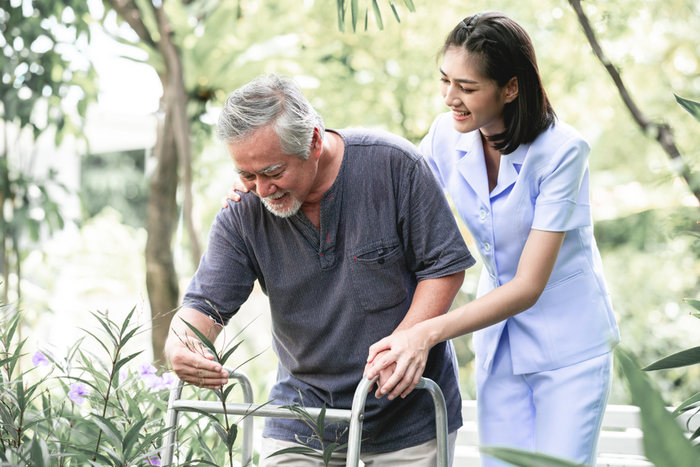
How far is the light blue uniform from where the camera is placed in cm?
150

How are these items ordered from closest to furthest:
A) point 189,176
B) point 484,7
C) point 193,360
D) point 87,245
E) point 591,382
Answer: point 193,360
point 591,382
point 189,176
point 484,7
point 87,245

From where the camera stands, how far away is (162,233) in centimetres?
317

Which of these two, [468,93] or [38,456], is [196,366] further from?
[468,93]

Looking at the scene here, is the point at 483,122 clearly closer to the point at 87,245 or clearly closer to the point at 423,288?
the point at 423,288

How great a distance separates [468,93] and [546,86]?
3.70 m

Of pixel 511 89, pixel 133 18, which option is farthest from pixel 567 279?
pixel 133 18

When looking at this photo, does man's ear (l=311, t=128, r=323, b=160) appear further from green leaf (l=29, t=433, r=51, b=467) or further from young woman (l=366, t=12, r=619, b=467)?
green leaf (l=29, t=433, r=51, b=467)

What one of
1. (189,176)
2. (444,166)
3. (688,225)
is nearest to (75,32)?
(189,176)

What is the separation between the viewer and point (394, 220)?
4.96 feet

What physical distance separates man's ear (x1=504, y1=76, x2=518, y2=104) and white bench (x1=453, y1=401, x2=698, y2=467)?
4.15 ft

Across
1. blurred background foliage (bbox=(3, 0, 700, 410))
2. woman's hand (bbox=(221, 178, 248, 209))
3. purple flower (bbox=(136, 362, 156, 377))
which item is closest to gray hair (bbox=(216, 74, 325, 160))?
woman's hand (bbox=(221, 178, 248, 209))

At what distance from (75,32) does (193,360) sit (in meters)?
2.67

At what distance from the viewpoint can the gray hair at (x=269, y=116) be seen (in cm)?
138

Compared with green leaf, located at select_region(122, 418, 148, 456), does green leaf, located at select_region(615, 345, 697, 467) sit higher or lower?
higher
